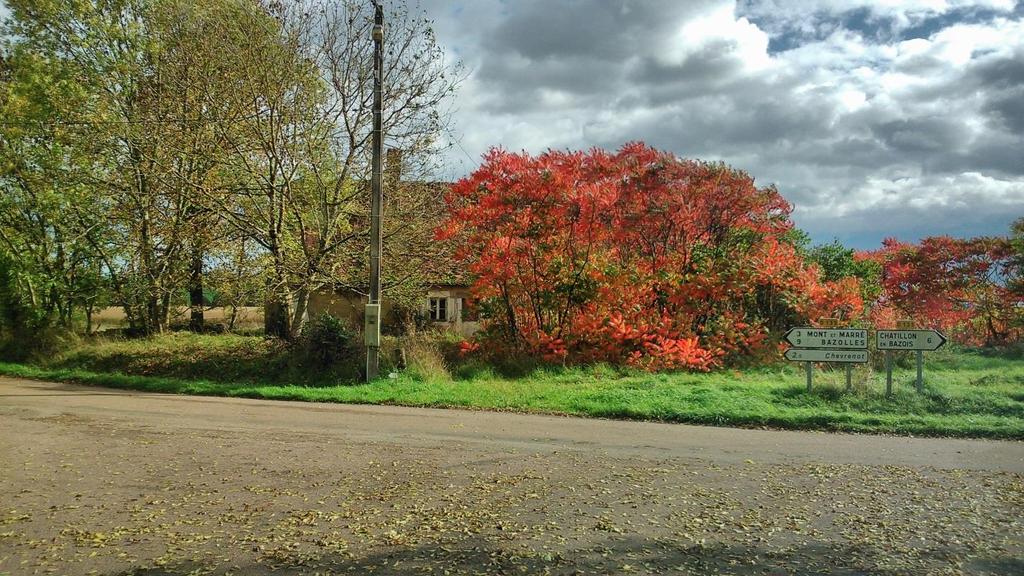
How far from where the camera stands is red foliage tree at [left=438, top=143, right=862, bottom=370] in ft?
53.2

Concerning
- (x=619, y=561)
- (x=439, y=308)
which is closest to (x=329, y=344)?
(x=619, y=561)

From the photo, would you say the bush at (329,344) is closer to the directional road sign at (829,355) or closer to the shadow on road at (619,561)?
the directional road sign at (829,355)

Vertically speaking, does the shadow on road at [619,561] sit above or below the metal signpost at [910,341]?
below

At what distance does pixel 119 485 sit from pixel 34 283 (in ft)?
63.9

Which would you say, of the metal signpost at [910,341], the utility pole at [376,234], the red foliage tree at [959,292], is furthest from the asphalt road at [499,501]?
the red foliage tree at [959,292]

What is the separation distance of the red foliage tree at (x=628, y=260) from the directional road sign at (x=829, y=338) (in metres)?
3.26

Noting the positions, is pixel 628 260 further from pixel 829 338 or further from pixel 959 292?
pixel 959 292

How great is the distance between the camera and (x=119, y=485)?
6.66 meters

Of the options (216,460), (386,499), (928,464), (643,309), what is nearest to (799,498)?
(928,464)

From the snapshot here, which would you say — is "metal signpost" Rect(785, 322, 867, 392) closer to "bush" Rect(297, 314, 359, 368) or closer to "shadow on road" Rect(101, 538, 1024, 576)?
"shadow on road" Rect(101, 538, 1024, 576)

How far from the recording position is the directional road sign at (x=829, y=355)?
1249 cm

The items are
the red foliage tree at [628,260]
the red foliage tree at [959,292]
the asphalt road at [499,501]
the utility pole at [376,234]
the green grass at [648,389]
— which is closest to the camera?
the asphalt road at [499,501]

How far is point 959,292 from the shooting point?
64.4 feet

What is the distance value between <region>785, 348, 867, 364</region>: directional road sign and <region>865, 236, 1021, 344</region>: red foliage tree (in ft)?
22.9
